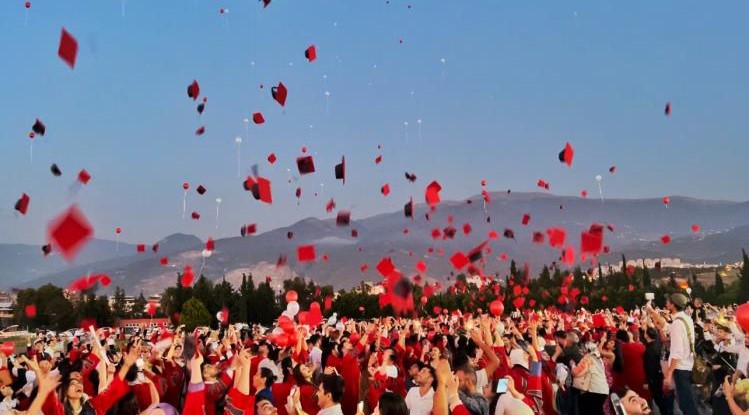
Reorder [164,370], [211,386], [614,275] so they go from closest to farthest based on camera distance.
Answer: [211,386] < [164,370] < [614,275]

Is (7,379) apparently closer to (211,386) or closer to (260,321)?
(211,386)

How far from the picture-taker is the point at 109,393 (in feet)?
22.0

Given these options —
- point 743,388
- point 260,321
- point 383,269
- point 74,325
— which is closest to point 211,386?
point 743,388

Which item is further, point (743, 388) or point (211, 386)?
point (211, 386)

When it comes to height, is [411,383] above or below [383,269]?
below

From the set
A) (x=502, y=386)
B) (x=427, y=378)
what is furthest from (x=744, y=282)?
(x=427, y=378)

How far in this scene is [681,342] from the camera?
9727 millimetres

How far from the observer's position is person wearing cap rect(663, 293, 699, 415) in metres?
9.74

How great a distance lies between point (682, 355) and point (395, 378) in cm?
424

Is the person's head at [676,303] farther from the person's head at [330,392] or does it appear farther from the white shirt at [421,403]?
the person's head at [330,392]

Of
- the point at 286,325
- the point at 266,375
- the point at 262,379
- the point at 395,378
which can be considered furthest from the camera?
the point at 286,325

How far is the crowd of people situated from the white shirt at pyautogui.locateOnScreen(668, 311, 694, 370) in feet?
0.05

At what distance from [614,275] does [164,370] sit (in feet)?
392

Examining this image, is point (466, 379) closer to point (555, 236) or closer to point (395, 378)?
point (395, 378)
